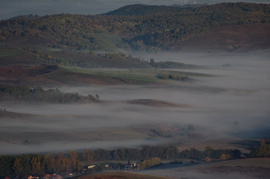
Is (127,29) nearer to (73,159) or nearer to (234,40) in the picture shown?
(234,40)

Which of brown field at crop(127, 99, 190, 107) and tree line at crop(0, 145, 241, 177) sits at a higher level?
tree line at crop(0, 145, 241, 177)

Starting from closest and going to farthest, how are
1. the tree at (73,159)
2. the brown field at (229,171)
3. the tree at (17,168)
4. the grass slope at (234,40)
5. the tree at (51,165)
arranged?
1. the brown field at (229,171)
2. the tree at (17,168)
3. the tree at (51,165)
4. the tree at (73,159)
5. the grass slope at (234,40)

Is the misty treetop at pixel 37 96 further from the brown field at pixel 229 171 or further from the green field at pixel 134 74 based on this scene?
the brown field at pixel 229 171

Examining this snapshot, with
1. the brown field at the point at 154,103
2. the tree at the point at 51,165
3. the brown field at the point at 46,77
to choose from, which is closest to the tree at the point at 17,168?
the tree at the point at 51,165

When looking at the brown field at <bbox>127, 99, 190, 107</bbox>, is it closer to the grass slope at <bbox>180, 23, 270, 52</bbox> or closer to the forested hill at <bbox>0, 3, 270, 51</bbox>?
the forested hill at <bbox>0, 3, 270, 51</bbox>

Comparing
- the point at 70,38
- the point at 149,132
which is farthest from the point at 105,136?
the point at 70,38

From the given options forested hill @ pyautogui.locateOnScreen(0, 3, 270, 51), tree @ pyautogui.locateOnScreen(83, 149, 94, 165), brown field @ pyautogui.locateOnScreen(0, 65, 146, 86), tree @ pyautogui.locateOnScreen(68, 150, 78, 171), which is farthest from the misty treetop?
forested hill @ pyautogui.locateOnScreen(0, 3, 270, 51)

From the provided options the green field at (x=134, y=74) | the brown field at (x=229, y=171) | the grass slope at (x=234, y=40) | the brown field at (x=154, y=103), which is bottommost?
the brown field at (x=154, y=103)

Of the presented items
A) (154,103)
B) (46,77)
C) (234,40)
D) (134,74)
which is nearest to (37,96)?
(46,77)

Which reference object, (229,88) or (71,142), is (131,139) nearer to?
(71,142)
